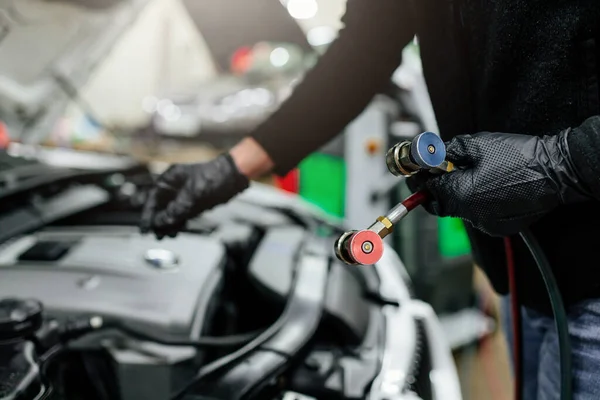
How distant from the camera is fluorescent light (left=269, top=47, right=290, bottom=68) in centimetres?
355

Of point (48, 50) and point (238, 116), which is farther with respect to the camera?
point (238, 116)

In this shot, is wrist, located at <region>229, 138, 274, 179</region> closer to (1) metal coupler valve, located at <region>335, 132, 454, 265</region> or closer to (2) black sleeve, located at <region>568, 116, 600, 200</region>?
(1) metal coupler valve, located at <region>335, 132, 454, 265</region>

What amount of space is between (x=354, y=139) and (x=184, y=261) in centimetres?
139

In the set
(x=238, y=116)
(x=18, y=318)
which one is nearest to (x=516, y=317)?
(x=18, y=318)

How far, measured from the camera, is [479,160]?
581 millimetres

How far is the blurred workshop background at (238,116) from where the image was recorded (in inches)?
51.5

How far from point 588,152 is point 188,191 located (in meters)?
0.59

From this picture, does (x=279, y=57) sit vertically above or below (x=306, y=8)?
above

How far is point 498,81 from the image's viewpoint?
26.2 inches

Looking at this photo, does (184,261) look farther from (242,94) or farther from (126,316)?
(242,94)

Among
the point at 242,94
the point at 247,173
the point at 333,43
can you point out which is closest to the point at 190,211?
the point at 247,173

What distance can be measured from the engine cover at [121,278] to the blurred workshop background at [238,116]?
28 centimetres

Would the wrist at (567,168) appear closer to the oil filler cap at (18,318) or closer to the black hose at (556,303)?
the black hose at (556,303)

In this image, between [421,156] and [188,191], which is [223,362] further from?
[421,156]
